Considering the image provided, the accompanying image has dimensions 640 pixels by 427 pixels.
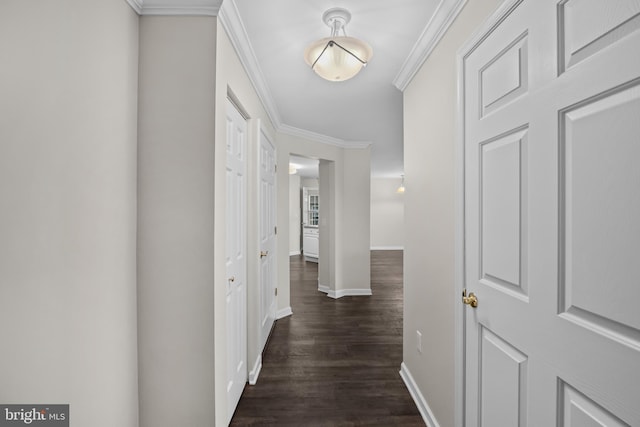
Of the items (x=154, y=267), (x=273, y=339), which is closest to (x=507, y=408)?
(x=154, y=267)

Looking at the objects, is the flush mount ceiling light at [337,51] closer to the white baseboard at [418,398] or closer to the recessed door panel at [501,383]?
the recessed door panel at [501,383]

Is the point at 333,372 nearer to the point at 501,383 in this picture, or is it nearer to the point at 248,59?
the point at 501,383

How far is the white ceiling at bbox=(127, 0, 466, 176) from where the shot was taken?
1.51m

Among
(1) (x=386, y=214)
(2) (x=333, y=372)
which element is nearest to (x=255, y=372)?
(2) (x=333, y=372)

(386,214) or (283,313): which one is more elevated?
(386,214)

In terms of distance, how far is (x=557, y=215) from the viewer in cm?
87

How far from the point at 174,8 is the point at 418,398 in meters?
2.70

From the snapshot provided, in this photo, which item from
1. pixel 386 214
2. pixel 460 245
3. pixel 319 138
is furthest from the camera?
pixel 386 214

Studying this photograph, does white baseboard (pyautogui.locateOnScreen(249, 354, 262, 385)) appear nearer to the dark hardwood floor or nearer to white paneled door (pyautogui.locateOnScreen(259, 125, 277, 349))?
the dark hardwood floor

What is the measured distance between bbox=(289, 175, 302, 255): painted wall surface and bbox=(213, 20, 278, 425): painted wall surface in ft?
19.5

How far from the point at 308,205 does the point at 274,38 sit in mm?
7159

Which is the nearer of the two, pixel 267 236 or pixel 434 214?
pixel 434 214

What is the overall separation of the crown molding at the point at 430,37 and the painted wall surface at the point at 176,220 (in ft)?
3.83

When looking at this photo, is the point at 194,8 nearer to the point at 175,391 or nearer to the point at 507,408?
the point at 175,391
